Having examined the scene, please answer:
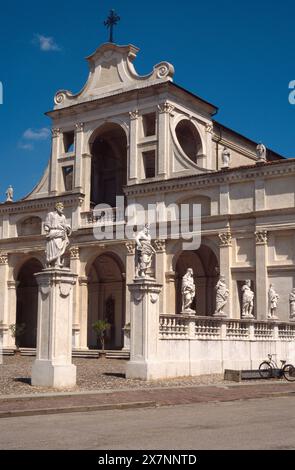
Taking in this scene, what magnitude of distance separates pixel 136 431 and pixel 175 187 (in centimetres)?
2831

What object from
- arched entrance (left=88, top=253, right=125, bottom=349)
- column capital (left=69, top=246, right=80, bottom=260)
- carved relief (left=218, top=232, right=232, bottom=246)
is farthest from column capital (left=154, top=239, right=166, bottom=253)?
arched entrance (left=88, top=253, right=125, bottom=349)

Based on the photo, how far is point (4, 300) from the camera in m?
44.9

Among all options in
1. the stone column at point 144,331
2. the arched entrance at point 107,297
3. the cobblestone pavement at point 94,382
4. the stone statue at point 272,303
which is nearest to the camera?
the cobblestone pavement at point 94,382

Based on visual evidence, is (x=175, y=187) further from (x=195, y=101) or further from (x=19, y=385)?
(x=19, y=385)

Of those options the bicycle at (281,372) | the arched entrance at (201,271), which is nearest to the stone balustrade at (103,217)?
the arched entrance at (201,271)

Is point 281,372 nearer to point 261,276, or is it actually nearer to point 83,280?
point 261,276

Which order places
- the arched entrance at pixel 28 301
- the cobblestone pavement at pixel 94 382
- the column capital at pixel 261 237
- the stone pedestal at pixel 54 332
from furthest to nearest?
the arched entrance at pixel 28 301, the column capital at pixel 261 237, the stone pedestal at pixel 54 332, the cobblestone pavement at pixel 94 382

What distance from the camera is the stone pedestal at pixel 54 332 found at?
1827cm

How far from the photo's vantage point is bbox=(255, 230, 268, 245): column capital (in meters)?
35.0

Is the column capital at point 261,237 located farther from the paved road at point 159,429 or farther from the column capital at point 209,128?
the paved road at point 159,429

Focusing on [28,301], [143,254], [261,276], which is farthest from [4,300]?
[143,254]

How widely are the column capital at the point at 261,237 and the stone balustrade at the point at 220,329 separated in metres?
5.13

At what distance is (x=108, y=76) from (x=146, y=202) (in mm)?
9239

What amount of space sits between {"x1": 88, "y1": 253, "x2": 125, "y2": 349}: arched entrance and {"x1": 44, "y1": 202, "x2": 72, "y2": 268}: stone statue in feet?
82.3
